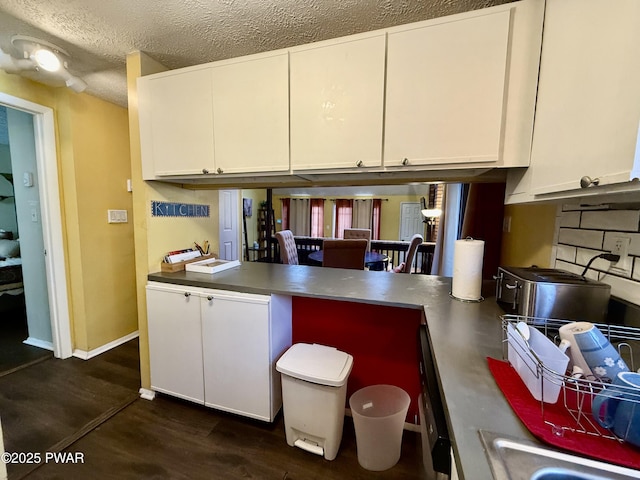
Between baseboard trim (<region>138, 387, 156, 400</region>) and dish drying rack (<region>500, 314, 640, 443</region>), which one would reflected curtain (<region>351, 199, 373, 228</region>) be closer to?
baseboard trim (<region>138, 387, 156, 400</region>)

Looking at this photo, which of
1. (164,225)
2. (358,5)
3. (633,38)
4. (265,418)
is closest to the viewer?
(633,38)

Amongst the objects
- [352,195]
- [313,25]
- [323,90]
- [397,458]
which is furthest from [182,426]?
[352,195]

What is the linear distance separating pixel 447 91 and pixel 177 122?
1606mm

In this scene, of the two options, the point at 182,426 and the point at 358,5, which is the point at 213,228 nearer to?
the point at 182,426

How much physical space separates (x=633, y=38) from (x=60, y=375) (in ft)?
11.7

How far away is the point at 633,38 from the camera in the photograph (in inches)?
24.8

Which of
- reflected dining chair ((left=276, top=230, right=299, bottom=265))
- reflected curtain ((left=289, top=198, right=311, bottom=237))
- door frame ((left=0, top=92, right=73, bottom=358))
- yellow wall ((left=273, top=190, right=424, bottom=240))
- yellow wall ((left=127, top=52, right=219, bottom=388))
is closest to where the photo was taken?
yellow wall ((left=127, top=52, right=219, bottom=388))

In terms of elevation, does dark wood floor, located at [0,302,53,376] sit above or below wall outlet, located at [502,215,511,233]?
below

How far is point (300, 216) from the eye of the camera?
29.5ft

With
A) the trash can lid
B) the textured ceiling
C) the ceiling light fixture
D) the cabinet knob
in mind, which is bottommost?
the trash can lid

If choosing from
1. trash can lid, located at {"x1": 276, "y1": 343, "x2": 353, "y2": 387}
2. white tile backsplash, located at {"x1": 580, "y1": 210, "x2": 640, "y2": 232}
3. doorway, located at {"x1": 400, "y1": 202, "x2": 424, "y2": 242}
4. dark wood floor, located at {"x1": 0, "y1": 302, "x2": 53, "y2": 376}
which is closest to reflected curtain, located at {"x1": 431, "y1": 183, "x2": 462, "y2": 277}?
white tile backsplash, located at {"x1": 580, "y1": 210, "x2": 640, "y2": 232}

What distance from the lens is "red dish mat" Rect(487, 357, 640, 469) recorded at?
489mm

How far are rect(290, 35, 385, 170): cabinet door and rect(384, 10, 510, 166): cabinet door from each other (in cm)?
7

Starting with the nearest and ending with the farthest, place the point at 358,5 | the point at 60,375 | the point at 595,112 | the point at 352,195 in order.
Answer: the point at 595,112
the point at 358,5
the point at 60,375
the point at 352,195
